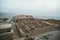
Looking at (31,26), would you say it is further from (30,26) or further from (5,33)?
(5,33)

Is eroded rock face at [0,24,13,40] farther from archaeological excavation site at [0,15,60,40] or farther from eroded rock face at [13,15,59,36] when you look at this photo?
eroded rock face at [13,15,59,36]

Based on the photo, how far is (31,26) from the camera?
251 centimetres

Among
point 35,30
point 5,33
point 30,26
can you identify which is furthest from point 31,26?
point 5,33

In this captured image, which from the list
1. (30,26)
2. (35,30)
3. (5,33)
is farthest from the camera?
(30,26)

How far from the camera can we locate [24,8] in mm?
2291

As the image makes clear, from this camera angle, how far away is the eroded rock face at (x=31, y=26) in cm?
228

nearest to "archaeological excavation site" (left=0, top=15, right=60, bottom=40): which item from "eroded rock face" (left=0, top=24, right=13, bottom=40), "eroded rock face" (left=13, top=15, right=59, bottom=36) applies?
"eroded rock face" (left=13, top=15, right=59, bottom=36)

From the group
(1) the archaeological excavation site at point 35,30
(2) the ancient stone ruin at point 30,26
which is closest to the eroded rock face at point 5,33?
(1) the archaeological excavation site at point 35,30

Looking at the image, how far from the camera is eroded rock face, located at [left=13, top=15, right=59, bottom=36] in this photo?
228cm

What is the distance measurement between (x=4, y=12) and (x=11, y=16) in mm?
238

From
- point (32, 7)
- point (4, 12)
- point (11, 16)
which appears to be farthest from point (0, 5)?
point (32, 7)

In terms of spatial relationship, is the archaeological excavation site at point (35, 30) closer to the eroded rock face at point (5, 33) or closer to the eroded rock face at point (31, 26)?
the eroded rock face at point (31, 26)

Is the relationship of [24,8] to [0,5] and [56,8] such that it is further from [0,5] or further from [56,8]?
[56,8]

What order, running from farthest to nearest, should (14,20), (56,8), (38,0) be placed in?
(14,20) → (38,0) → (56,8)
